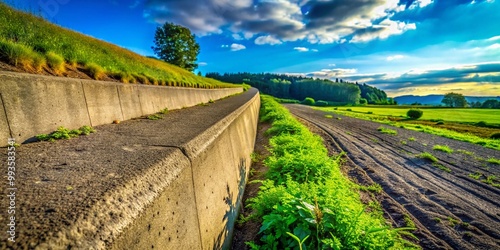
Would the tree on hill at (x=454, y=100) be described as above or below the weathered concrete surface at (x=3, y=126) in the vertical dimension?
below

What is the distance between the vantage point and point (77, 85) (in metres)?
3.90

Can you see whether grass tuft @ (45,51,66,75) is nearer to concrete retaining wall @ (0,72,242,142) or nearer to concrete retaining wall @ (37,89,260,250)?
concrete retaining wall @ (0,72,242,142)

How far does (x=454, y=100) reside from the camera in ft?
285

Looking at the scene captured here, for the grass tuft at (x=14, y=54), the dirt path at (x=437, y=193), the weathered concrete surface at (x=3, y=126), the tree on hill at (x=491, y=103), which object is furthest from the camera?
the tree on hill at (x=491, y=103)

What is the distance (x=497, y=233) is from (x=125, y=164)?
666 centimetres

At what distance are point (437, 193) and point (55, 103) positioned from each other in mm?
8595

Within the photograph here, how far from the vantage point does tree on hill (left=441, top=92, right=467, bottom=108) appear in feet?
278

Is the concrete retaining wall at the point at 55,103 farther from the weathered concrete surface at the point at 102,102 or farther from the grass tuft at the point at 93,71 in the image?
the grass tuft at the point at 93,71

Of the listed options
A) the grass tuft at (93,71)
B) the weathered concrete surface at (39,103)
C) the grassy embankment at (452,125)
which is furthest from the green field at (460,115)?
the weathered concrete surface at (39,103)

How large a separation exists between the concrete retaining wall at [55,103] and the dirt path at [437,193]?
6.11m

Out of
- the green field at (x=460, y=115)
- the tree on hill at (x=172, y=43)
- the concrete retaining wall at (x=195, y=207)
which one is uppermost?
the tree on hill at (x=172, y=43)

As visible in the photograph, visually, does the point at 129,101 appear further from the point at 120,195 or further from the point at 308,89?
the point at 308,89

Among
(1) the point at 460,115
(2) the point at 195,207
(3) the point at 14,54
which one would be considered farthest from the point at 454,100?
(3) the point at 14,54

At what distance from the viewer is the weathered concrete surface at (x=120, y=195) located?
1210 millimetres
